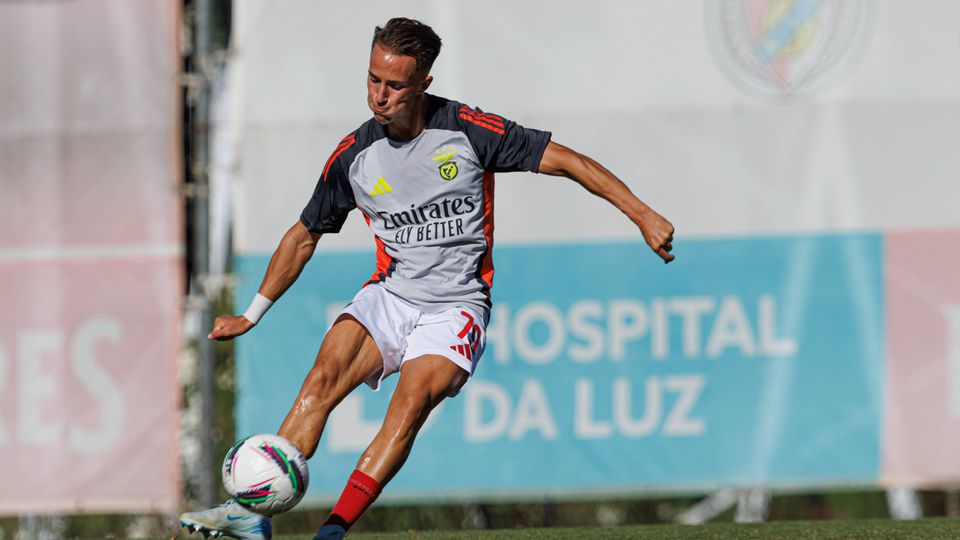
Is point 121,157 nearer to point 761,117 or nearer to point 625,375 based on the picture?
point 625,375

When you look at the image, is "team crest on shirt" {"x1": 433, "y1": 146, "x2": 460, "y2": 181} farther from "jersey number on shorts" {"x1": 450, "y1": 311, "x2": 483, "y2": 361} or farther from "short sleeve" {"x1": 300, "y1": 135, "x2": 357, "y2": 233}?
"jersey number on shorts" {"x1": 450, "y1": 311, "x2": 483, "y2": 361}

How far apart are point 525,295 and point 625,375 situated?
82 cm

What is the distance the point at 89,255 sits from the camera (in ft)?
30.2

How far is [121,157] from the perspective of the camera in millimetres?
9305

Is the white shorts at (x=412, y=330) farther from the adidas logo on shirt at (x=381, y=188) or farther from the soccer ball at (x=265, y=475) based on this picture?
the soccer ball at (x=265, y=475)

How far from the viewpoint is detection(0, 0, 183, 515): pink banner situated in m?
9.11

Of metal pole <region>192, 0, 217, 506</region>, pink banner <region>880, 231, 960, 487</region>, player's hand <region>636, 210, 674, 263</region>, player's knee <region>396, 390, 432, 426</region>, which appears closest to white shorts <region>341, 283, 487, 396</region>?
player's knee <region>396, 390, 432, 426</region>

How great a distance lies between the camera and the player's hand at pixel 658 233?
5.62 m

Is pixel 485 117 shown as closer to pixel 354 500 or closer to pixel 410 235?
pixel 410 235

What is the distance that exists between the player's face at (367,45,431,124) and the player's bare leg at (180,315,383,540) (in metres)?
0.91

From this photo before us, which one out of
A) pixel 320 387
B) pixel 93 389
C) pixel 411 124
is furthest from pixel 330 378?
pixel 93 389

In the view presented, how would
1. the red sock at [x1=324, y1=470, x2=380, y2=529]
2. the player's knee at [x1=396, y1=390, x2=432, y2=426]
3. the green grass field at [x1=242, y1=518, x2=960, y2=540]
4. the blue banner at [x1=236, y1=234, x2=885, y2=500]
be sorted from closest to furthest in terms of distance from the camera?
the red sock at [x1=324, y1=470, x2=380, y2=529] < the player's knee at [x1=396, y1=390, x2=432, y2=426] < the green grass field at [x1=242, y1=518, x2=960, y2=540] < the blue banner at [x1=236, y1=234, x2=885, y2=500]

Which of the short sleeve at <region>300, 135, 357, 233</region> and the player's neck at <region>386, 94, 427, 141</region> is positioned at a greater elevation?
the player's neck at <region>386, 94, 427, 141</region>

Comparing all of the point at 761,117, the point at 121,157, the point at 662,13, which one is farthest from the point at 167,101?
the point at 761,117
